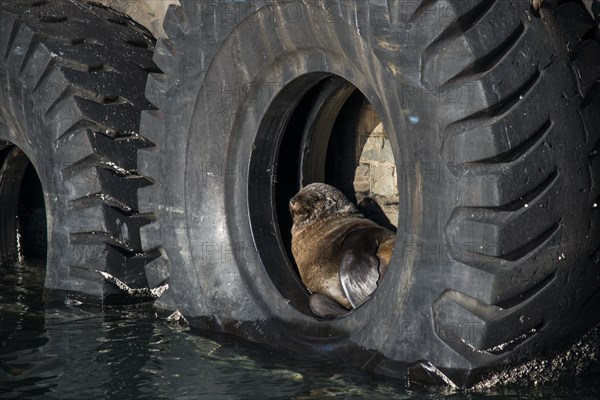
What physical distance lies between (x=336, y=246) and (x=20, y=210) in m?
2.46

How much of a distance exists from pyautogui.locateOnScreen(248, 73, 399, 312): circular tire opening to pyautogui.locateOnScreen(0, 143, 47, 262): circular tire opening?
74.5 inches

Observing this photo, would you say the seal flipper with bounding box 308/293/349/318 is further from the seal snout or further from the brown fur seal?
the seal snout

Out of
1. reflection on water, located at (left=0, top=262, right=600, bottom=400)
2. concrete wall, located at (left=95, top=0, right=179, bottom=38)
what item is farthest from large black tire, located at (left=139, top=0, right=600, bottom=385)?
concrete wall, located at (left=95, top=0, right=179, bottom=38)

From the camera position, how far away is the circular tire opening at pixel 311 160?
497 centimetres

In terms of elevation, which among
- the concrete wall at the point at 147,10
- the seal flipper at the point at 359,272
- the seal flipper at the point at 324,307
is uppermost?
the concrete wall at the point at 147,10

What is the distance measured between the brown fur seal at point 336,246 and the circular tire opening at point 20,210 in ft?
6.57

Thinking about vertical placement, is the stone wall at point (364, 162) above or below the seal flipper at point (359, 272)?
above

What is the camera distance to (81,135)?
559 centimetres

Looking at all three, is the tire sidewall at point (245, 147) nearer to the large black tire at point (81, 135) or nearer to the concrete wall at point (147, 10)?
the large black tire at point (81, 135)

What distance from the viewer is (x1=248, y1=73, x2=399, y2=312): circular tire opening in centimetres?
497

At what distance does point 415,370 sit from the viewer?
13.3 ft

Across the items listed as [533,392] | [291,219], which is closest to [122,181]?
[291,219]

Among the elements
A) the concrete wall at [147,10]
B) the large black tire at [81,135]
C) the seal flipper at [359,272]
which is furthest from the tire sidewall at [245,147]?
the concrete wall at [147,10]

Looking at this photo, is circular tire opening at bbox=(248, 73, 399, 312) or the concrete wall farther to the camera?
the concrete wall
